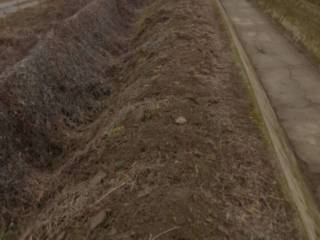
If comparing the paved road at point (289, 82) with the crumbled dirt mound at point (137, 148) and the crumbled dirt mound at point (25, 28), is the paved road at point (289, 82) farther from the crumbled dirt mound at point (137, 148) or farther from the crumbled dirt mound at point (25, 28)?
the crumbled dirt mound at point (25, 28)

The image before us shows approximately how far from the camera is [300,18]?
1427 centimetres

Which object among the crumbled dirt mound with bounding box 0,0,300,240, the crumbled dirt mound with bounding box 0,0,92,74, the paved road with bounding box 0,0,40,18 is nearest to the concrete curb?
the crumbled dirt mound with bounding box 0,0,300,240

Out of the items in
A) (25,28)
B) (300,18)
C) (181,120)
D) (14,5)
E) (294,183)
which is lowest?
(14,5)

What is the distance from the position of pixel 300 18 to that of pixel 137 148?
11.1 m

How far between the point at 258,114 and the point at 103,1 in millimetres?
10268

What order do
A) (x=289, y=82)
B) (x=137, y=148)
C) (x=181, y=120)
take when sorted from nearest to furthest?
(x=137, y=148) → (x=181, y=120) → (x=289, y=82)

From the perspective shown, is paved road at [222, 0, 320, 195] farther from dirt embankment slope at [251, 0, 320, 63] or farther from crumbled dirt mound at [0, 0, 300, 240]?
crumbled dirt mound at [0, 0, 300, 240]

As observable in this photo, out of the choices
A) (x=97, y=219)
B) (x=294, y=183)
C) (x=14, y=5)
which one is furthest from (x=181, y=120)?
(x=14, y=5)

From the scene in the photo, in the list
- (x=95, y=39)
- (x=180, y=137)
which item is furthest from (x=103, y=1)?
(x=180, y=137)

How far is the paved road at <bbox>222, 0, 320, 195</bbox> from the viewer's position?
7.37m

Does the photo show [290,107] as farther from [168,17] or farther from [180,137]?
[168,17]

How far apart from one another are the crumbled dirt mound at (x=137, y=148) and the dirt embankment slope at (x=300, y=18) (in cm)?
315

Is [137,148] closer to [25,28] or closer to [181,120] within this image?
[181,120]

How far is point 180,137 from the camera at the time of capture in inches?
215
